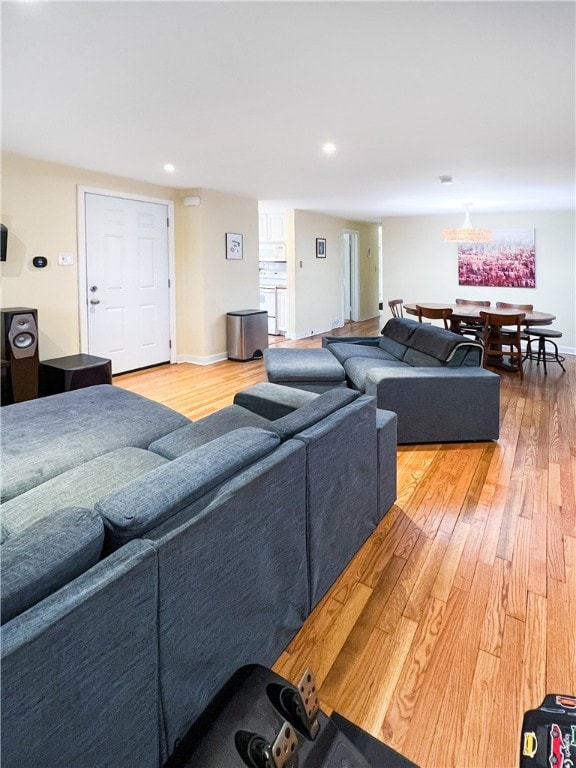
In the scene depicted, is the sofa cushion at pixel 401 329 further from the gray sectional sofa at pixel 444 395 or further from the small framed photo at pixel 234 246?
the small framed photo at pixel 234 246

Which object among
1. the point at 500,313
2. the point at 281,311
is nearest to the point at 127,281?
the point at 281,311

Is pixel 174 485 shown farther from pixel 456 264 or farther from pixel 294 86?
pixel 456 264

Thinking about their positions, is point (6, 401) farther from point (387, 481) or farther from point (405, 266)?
point (405, 266)

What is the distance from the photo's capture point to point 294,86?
263 centimetres

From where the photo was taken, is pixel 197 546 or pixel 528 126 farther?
pixel 528 126

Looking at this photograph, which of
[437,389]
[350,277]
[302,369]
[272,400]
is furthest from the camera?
[350,277]

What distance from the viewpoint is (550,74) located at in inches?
98.5

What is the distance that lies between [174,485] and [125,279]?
4.87 metres

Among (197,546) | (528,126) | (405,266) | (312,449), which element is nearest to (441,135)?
(528,126)

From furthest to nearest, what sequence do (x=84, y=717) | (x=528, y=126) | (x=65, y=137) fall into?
(x=65, y=137) < (x=528, y=126) < (x=84, y=717)

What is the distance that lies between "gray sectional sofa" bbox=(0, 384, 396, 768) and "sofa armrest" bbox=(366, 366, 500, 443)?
1154 millimetres

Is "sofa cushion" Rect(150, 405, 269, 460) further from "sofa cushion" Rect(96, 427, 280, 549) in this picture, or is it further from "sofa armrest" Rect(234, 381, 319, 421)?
"sofa cushion" Rect(96, 427, 280, 549)

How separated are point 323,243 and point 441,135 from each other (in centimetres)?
543

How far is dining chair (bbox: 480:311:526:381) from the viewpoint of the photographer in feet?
18.5
